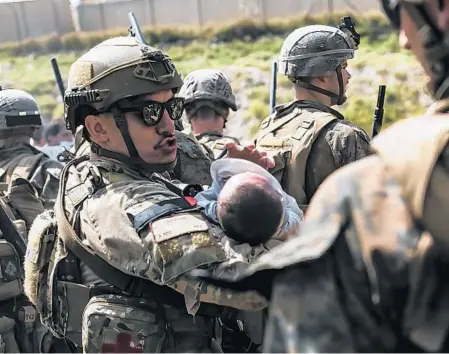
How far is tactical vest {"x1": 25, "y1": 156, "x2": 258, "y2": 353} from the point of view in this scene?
262cm

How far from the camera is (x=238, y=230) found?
2.52 metres

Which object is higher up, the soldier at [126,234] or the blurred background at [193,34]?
the soldier at [126,234]

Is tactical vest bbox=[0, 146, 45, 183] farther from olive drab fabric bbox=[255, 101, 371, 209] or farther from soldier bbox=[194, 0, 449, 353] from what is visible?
soldier bbox=[194, 0, 449, 353]

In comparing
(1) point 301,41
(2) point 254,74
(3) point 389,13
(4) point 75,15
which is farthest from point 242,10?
(3) point 389,13

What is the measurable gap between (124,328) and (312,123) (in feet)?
6.67

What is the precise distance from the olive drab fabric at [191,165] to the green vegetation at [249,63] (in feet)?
33.4

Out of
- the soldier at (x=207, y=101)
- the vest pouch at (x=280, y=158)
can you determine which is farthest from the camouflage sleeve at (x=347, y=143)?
the soldier at (x=207, y=101)

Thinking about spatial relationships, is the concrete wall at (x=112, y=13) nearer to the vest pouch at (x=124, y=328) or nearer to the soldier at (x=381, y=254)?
the vest pouch at (x=124, y=328)

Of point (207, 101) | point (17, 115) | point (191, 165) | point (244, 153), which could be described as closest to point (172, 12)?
point (17, 115)

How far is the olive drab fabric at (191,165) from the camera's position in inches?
154

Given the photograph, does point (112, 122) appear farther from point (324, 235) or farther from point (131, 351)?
point (324, 235)

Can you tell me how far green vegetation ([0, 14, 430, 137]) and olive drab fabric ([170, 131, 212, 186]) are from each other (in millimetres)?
10171

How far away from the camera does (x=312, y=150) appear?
4281 millimetres

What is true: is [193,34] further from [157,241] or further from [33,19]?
[157,241]
